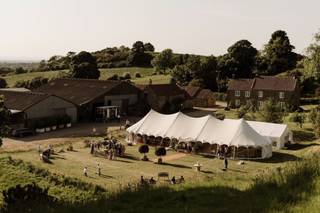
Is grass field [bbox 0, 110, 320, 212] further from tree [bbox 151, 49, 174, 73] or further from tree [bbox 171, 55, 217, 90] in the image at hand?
tree [bbox 151, 49, 174, 73]

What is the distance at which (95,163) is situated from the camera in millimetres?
31188

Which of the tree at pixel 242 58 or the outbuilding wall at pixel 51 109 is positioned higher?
the tree at pixel 242 58

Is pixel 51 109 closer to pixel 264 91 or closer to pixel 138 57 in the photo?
pixel 264 91

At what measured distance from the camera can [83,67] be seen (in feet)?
262

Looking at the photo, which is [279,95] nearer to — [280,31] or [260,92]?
[260,92]

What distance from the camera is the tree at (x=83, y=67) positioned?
79.3 meters

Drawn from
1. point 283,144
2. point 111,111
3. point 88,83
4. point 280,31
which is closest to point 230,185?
point 283,144

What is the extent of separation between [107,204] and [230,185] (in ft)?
12.6

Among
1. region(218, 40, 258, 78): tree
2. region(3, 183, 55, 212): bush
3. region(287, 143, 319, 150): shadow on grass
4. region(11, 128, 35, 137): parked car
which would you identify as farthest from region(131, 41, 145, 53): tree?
region(3, 183, 55, 212): bush

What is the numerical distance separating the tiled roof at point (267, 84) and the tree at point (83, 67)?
27.1 m

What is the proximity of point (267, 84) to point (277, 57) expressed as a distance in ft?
88.1

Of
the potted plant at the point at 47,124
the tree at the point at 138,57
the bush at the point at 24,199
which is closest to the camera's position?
the bush at the point at 24,199

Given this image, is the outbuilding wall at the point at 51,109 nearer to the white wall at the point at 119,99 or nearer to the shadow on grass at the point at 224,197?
the white wall at the point at 119,99

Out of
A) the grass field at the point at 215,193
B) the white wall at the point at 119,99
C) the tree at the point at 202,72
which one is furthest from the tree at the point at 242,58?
the grass field at the point at 215,193
